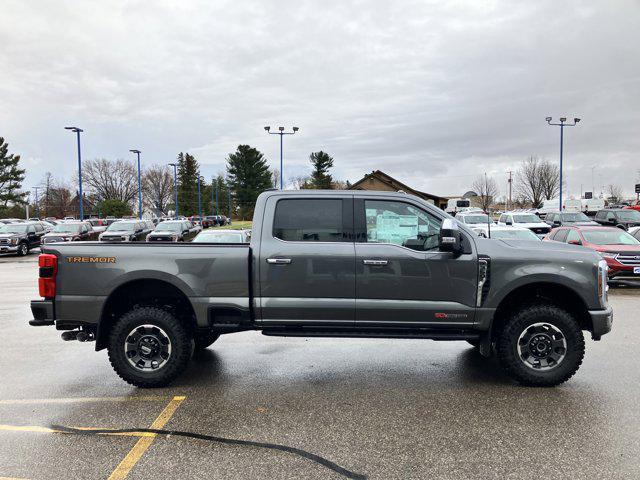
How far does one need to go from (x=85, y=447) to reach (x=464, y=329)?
11.9 feet

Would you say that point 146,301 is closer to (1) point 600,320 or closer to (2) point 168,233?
(1) point 600,320

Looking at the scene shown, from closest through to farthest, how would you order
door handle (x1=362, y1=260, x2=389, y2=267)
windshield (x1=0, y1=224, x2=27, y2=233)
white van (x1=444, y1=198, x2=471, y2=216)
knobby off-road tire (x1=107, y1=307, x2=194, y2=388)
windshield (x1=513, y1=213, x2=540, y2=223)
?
door handle (x1=362, y1=260, x2=389, y2=267) < knobby off-road tire (x1=107, y1=307, x2=194, y2=388) < white van (x1=444, y1=198, x2=471, y2=216) < windshield (x1=0, y1=224, x2=27, y2=233) < windshield (x1=513, y1=213, x2=540, y2=223)

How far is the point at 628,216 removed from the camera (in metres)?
25.7

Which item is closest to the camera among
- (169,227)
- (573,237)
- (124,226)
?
(573,237)

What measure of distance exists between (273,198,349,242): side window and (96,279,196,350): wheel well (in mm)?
1301

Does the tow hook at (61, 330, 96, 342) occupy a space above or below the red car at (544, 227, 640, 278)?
below

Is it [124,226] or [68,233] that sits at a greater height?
[124,226]

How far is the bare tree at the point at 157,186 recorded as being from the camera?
104 metres

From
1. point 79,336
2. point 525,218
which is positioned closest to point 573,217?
point 525,218

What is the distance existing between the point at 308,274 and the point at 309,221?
1.92 feet

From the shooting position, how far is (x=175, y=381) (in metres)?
5.16

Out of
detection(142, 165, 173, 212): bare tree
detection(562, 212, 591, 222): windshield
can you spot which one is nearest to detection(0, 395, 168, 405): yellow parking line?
detection(562, 212, 591, 222): windshield

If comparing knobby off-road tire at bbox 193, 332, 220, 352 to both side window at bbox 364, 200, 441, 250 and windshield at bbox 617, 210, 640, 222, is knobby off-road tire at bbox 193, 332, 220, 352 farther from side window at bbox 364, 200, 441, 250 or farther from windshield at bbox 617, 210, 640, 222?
windshield at bbox 617, 210, 640, 222

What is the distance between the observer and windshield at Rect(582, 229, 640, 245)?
40.3ft
